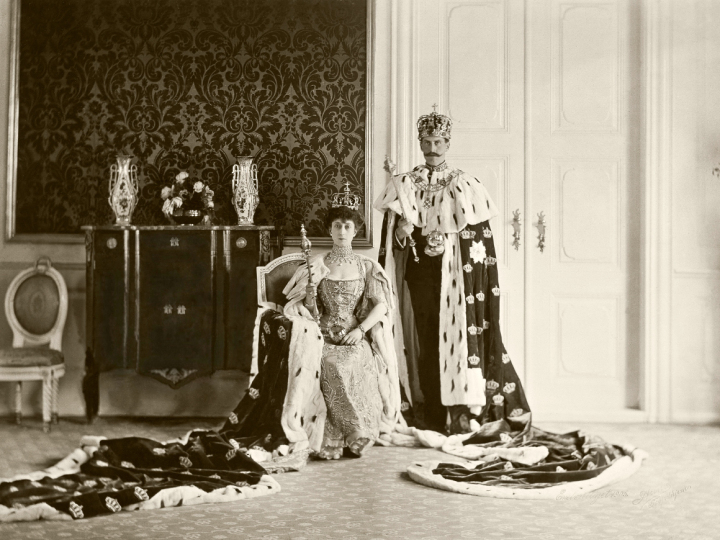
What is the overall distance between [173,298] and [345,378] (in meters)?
1.45

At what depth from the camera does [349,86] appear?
6.03 meters

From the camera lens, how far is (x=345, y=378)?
15.5 ft

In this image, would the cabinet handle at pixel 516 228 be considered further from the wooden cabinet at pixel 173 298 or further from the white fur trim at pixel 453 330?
the wooden cabinet at pixel 173 298

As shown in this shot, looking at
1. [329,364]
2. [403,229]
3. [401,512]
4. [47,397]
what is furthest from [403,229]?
[47,397]

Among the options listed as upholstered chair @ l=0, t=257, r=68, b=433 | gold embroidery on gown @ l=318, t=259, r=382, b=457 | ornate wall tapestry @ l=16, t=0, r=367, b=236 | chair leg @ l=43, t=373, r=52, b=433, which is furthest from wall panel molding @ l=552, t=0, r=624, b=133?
chair leg @ l=43, t=373, r=52, b=433

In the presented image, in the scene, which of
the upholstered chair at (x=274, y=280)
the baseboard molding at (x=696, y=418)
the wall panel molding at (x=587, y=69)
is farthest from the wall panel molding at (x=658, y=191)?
the upholstered chair at (x=274, y=280)

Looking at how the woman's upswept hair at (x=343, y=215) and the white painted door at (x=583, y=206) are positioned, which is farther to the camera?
the white painted door at (x=583, y=206)

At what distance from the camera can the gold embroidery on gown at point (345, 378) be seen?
470 cm

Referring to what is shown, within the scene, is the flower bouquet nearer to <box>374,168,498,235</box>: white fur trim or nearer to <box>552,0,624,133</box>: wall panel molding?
<box>374,168,498,235</box>: white fur trim

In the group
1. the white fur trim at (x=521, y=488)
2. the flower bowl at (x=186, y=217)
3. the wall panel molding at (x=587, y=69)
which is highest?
the wall panel molding at (x=587, y=69)

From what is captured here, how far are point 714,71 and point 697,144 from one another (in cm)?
52

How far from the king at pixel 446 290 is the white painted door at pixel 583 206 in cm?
78

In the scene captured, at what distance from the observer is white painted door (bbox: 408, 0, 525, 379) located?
6004 mm

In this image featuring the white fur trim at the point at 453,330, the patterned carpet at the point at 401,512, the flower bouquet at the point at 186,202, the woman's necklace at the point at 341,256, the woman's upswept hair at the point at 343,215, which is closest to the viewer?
the patterned carpet at the point at 401,512
